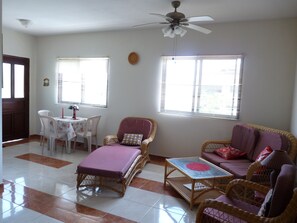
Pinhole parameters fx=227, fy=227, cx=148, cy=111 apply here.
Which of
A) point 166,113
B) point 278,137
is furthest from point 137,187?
point 278,137

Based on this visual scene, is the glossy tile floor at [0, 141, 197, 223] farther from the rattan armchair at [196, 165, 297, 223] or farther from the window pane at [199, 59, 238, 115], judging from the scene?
the window pane at [199, 59, 238, 115]

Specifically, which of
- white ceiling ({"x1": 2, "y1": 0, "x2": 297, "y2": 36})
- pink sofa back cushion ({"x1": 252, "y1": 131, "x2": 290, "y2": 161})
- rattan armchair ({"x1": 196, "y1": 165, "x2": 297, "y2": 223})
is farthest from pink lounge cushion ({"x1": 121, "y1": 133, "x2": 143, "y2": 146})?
rattan armchair ({"x1": 196, "y1": 165, "x2": 297, "y2": 223})

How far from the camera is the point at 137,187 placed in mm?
3227

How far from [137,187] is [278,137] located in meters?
2.04

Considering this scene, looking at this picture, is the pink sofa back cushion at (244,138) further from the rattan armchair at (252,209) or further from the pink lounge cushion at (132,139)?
the pink lounge cushion at (132,139)

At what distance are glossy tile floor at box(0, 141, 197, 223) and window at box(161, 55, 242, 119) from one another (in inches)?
55.8

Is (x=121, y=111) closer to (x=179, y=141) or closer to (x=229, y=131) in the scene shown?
(x=179, y=141)

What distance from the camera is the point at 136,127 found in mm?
4383

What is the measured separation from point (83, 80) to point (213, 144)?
3.28m

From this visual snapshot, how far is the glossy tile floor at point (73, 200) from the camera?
2449mm

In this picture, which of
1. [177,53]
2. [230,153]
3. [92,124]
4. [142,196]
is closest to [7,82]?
[92,124]

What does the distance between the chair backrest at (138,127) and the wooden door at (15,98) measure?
2857mm

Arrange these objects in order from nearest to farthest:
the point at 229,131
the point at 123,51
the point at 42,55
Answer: the point at 229,131
the point at 123,51
the point at 42,55

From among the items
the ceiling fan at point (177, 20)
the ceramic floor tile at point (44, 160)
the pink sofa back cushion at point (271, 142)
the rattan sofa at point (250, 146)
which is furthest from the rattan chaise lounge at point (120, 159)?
the ceiling fan at point (177, 20)
